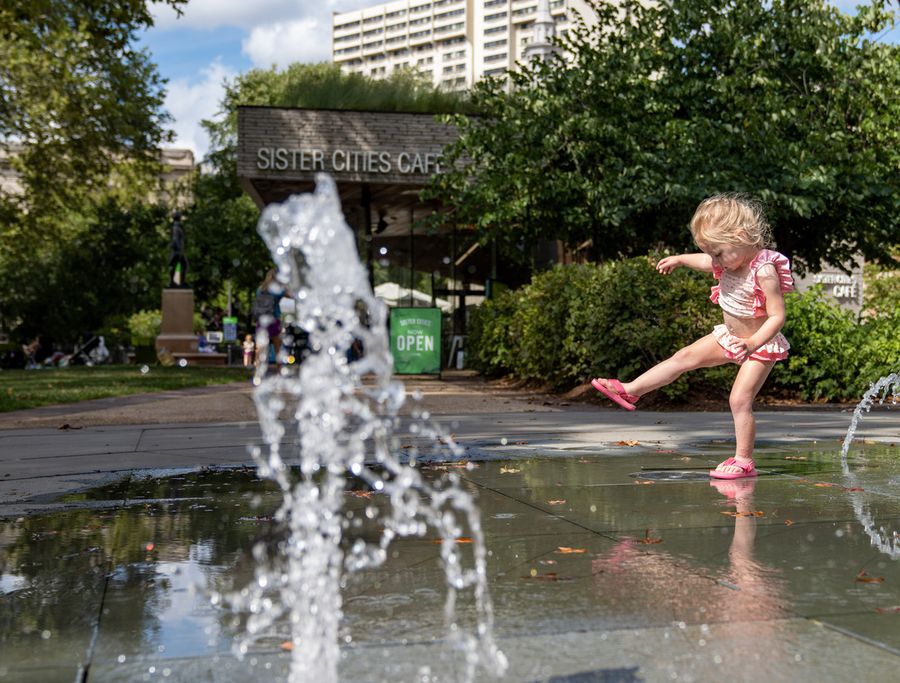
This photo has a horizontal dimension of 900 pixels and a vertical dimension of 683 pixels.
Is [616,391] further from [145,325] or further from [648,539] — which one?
[145,325]

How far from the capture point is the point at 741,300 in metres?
5.80

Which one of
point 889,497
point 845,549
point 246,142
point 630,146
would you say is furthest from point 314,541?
point 246,142

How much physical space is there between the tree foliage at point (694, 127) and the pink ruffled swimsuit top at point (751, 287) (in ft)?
34.2

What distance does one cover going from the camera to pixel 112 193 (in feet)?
170

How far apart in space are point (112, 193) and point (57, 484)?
161 ft

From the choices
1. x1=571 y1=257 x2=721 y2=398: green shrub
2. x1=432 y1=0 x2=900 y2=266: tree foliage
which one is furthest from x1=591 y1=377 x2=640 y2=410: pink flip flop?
x1=432 y1=0 x2=900 y2=266: tree foliage

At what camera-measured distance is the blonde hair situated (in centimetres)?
557

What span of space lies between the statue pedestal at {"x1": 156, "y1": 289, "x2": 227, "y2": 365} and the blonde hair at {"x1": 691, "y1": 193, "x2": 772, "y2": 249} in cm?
2831

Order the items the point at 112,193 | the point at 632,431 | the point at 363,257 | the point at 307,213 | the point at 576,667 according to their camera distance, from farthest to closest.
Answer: the point at 112,193
the point at 363,257
the point at 632,431
the point at 307,213
the point at 576,667

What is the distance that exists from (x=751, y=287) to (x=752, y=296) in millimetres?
56

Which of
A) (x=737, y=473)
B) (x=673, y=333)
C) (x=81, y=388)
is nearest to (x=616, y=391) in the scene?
(x=737, y=473)

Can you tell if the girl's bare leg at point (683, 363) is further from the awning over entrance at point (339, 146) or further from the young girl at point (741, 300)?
the awning over entrance at point (339, 146)

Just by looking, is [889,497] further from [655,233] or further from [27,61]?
[27,61]

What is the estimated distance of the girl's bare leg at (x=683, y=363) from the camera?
6047mm
